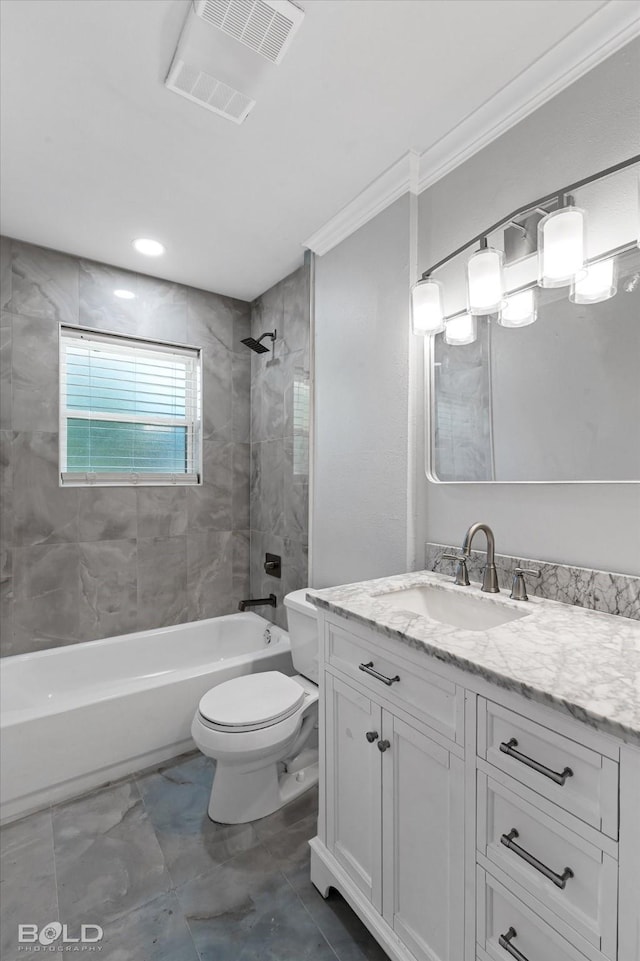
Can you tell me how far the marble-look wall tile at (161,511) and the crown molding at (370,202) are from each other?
5.26 feet

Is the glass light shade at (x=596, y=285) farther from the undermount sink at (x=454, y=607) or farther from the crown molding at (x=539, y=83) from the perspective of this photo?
the undermount sink at (x=454, y=607)

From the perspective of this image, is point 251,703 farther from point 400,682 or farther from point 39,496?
point 39,496

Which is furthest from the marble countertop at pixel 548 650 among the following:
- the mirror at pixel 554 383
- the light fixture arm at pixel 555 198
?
the light fixture arm at pixel 555 198

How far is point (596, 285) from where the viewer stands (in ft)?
3.95

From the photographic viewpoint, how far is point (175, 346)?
9.07 feet

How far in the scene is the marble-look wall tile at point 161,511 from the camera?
8.56ft

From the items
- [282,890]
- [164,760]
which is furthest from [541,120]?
[164,760]

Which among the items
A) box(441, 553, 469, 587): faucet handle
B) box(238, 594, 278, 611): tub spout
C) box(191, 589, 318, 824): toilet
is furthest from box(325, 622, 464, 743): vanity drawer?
box(238, 594, 278, 611): tub spout

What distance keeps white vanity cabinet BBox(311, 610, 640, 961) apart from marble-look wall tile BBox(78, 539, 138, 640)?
1661 millimetres

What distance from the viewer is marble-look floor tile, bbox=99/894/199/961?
1.18m

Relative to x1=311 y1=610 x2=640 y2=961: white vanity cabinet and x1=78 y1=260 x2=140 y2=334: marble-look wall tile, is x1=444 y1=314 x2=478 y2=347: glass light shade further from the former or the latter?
x1=78 y1=260 x2=140 y2=334: marble-look wall tile

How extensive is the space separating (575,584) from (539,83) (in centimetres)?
149

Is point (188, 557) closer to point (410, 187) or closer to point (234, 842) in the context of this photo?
point (234, 842)

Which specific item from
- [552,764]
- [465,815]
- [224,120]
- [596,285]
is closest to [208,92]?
[224,120]
